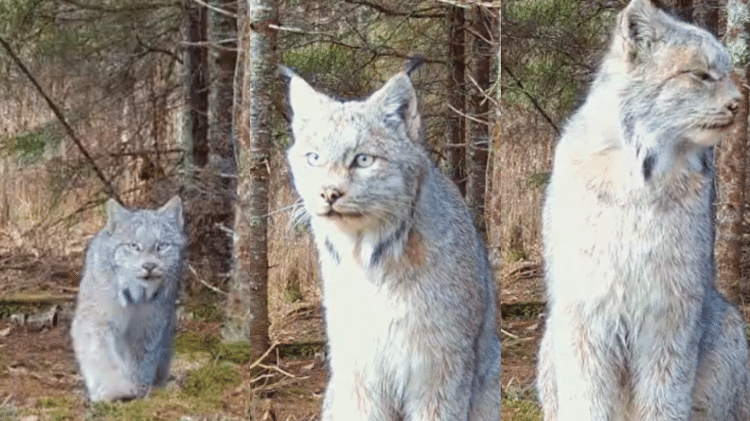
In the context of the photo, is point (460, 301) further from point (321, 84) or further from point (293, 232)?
point (321, 84)

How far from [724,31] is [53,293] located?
297 cm

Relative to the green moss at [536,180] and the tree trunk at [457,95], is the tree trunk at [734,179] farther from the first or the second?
the tree trunk at [457,95]

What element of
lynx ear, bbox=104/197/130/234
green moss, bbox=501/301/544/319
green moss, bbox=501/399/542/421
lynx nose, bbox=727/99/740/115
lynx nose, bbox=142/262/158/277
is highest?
lynx nose, bbox=727/99/740/115

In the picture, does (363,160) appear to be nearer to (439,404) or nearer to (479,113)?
(479,113)

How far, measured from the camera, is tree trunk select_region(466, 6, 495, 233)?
4.09 meters

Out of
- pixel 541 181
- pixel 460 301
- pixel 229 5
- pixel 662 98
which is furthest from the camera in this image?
pixel 229 5

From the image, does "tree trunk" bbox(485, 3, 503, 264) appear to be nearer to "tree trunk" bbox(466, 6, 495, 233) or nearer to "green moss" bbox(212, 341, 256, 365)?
"tree trunk" bbox(466, 6, 495, 233)

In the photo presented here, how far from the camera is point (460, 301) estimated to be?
12.3 feet

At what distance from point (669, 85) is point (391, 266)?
45.8 inches

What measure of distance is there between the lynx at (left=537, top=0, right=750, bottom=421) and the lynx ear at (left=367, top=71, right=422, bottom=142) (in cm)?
64

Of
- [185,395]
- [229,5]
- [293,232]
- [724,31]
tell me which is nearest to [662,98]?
[724,31]

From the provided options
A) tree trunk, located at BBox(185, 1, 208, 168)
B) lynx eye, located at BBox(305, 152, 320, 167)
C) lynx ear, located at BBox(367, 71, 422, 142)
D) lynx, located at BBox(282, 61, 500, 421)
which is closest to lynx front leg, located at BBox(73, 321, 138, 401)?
tree trunk, located at BBox(185, 1, 208, 168)

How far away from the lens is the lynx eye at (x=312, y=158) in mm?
3582

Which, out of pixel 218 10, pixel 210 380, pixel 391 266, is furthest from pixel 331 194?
pixel 210 380
